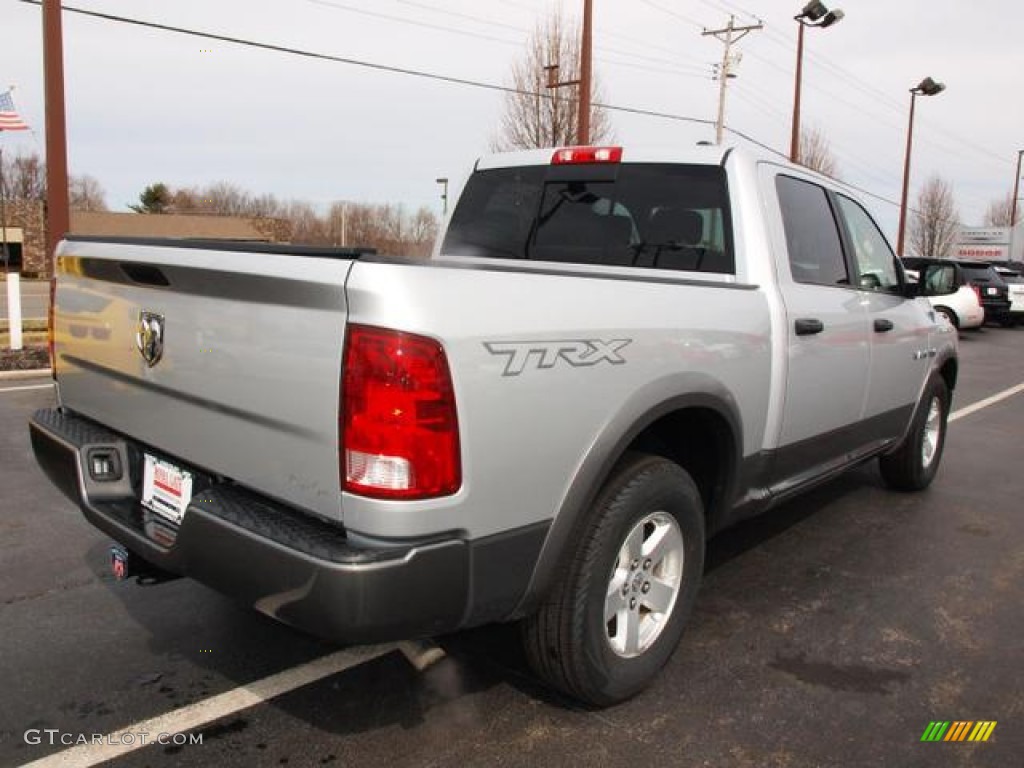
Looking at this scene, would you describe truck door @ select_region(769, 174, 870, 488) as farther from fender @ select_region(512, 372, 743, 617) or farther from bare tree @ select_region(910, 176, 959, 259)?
bare tree @ select_region(910, 176, 959, 259)

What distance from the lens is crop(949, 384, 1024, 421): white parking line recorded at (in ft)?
28.9

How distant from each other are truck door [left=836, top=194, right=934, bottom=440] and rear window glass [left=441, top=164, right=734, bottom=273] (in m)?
1.09

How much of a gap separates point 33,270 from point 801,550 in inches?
2143

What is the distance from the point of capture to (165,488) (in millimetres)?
2613

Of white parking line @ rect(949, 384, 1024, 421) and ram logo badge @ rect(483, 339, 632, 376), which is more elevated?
ram logo badge @ rect(483, 339, 632, 376)

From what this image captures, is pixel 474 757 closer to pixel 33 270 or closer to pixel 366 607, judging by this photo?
pixel 366 607

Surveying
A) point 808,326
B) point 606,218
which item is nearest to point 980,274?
point 808,326

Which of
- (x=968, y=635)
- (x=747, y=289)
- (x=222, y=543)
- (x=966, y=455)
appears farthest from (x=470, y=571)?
(x=966, y=455)

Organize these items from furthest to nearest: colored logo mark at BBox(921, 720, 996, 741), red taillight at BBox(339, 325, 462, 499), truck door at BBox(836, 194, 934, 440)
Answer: truck door at BBox(836, 194, 934, 440) < colored logo mark at BBox(921, 720, 996, 741) < red taillight at BBox(339, 325, 462, 499)

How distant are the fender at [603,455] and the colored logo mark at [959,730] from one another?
1264mm

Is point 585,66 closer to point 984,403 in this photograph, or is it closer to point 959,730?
point 984,403

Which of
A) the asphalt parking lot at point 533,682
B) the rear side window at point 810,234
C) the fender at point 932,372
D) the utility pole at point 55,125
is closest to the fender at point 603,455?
the asphalt parking lot at point 533,682
